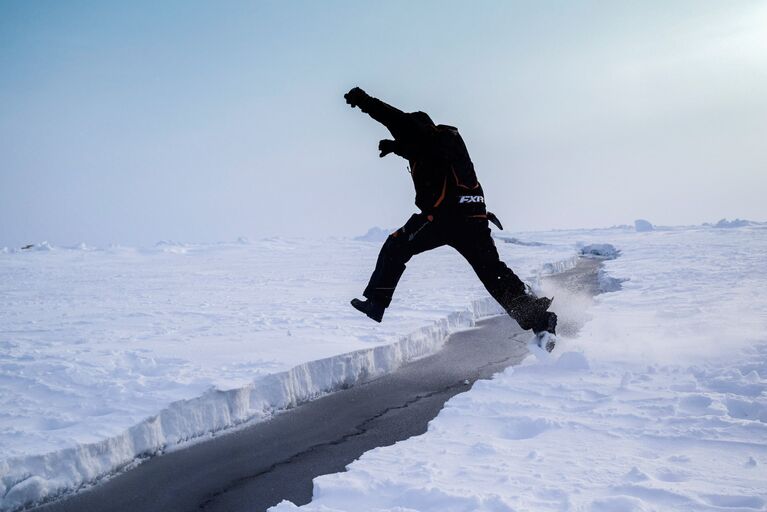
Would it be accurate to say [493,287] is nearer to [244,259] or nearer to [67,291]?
[67,291]

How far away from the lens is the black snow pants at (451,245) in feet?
12.8

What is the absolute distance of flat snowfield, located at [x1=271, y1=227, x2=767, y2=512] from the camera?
6.94ft

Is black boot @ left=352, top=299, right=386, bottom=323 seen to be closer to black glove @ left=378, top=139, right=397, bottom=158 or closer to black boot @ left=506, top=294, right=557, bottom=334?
black boot @ left=506, top=294, right=557, bottom=334

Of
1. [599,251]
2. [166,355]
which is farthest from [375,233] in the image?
[166,355]

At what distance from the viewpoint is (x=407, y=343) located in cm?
571

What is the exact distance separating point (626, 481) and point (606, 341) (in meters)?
2.63

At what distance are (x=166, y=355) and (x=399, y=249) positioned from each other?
2121mm

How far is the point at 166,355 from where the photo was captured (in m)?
4.70

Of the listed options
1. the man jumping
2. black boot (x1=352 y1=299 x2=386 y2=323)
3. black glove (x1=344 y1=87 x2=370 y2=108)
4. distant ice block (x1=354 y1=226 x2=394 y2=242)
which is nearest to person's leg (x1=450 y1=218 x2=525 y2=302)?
the man jumping

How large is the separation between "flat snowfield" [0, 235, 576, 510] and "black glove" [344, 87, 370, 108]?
1.93 metres

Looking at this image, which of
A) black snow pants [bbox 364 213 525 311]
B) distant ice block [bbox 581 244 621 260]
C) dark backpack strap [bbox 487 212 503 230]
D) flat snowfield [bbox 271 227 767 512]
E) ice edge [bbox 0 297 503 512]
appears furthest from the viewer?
distant ice block [bbox 581 244 621 260]

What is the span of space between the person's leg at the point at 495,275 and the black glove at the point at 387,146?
64cm

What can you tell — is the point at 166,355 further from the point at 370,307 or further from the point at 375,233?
the point at 375,233

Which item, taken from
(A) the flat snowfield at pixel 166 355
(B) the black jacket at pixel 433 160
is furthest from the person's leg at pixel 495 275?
(A) the flat snowfield at pixel 166 355
